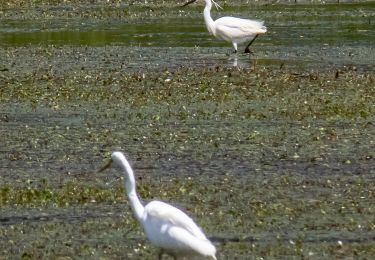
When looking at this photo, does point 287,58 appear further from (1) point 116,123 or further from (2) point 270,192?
(2) point 270,192

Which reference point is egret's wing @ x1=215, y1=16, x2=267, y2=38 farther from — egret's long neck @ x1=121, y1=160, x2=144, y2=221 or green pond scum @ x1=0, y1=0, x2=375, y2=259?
egret's long neck @ x1=121, y1=160, x2=144, y2=221

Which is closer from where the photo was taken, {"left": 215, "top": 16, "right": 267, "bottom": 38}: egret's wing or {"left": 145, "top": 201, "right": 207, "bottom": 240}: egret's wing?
{"left": 145, "top": 201, "right": 207, "bottom": 240}: egret's wing

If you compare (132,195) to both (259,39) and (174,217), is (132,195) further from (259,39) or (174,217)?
(259,39)

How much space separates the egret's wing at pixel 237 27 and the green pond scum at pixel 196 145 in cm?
45

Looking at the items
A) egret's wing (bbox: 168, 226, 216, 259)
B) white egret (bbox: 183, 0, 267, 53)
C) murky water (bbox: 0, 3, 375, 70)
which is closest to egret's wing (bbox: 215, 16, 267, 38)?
white egret (bbox: 183, 0, 267, 53)

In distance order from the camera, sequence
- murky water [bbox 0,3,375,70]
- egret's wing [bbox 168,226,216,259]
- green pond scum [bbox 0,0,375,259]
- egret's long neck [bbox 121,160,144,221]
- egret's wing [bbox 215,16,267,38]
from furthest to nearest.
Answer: egret's wing [bbox 215,16,267,38], murky water [bbox 0,3,375,70], green pond scum [bbox 0,0,375,259], egret's long neck [bbox 121,160,144,221], egret's wing [bbox 168,226,216,259]

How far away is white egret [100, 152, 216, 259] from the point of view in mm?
8125

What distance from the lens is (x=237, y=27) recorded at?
77.7 feet

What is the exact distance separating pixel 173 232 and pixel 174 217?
143 millimetres

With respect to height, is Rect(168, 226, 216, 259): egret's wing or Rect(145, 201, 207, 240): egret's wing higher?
Rect(145, 201, 207, 240): egret's wing

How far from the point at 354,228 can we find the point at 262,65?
11633 millimetres

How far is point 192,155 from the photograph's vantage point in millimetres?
13508

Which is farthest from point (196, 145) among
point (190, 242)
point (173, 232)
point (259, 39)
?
point (259, 39)

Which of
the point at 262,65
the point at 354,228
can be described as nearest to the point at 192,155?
the point at 354,228
